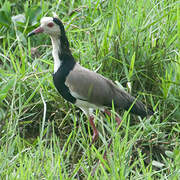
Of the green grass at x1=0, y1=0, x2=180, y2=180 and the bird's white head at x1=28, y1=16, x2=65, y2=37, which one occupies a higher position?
the bird's white head at x1=28, y1=16, x2=65, y2=37

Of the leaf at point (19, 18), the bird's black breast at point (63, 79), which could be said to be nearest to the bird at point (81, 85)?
the bird's black breast at point (63, 79)

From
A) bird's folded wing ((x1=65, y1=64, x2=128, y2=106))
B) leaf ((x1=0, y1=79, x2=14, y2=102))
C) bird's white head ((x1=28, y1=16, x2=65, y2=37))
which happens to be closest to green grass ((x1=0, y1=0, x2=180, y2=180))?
leaf ((x1=0, y1=79, x2=14, y2=102))

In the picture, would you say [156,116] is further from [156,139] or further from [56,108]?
[56,108]

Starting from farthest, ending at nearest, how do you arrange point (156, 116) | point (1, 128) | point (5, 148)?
1. point (156, 116)
2. point (1, 128)
3. point (5, 148)

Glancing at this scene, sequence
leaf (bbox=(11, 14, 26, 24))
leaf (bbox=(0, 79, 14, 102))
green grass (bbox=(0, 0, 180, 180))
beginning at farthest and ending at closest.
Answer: leaf (bbox=(11, 14, 26, 24)) → leaf (bbox=(0, 79, 14, 102)) → green grass (bbox=(0, 0, 180, 180))

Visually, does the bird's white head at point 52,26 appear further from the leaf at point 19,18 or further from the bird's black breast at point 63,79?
the leaf at point 19,18

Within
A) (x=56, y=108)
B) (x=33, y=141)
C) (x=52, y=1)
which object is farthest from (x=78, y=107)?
(x=52, y=1)

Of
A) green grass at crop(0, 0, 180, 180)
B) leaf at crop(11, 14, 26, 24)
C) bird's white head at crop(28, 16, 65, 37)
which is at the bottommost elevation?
green grass at crop(0, 0, 180, 180)

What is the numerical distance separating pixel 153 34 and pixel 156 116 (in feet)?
2.40

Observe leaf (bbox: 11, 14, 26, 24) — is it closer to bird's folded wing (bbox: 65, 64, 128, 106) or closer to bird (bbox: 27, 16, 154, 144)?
bird (bbox: 27, 16, 154, 144)

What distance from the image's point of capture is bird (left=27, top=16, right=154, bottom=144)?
11.0 ft

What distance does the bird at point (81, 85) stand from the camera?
336cm

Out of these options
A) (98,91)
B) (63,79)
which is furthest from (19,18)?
(98,91)

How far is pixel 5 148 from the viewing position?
292 centimetres
